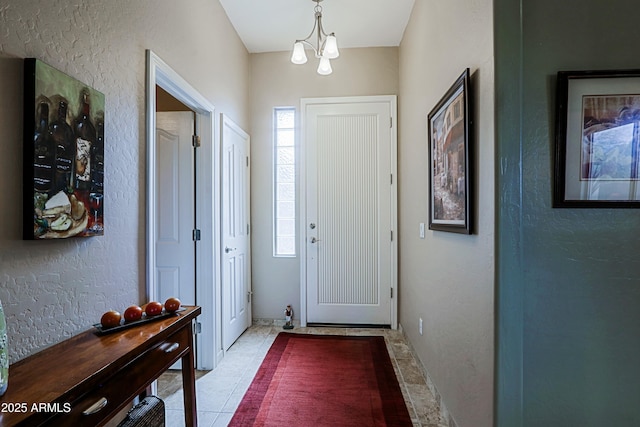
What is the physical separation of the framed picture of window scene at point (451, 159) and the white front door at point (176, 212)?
181 cm

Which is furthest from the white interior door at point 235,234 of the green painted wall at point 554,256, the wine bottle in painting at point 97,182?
the green painted wall at point 554,256

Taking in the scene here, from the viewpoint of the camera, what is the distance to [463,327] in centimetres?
161

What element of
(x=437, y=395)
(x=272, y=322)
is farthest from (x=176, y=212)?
(x=437, y=395)

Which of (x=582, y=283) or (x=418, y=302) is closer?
(x=582, y=283)

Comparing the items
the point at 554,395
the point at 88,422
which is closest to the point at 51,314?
the point at 88,422

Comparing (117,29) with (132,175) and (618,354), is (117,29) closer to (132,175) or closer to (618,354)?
(132,175)

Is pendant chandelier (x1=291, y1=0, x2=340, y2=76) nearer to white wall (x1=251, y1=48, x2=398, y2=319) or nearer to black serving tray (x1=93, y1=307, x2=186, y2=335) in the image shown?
white wall (x1=251, y1=48, x2=398, y2=319)

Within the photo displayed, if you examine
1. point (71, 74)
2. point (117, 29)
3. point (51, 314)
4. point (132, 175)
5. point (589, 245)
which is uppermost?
point (117, 29)

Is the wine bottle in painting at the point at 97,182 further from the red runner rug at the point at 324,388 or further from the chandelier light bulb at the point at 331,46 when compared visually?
the chandelier light bulb at the point at 331,46

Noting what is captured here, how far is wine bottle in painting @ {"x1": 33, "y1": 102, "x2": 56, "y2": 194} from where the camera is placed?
3.33 ft

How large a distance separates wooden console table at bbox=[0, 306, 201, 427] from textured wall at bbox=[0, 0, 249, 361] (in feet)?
0.34

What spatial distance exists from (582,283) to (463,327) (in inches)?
21.9

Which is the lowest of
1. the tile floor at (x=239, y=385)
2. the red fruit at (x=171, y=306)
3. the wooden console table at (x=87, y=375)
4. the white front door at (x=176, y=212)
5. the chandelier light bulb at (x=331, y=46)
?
the tile floor at (x=239, y=385)

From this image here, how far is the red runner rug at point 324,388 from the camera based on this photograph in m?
1.89
